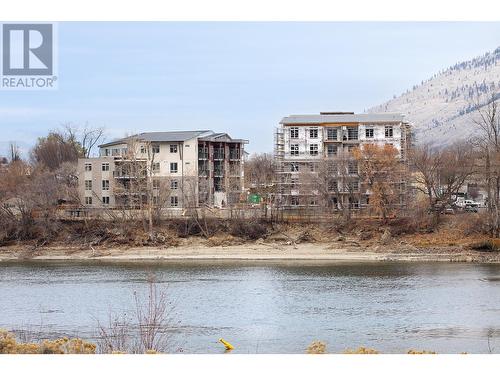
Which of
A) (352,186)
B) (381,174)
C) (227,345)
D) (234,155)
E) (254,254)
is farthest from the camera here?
(234,155)

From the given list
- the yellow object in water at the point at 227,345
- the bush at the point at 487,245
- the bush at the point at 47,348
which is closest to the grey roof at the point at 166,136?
the bush at the point at 487,245

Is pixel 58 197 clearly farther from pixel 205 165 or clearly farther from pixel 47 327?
pixel 47 327

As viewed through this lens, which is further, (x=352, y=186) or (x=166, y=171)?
(x=166, y=171)

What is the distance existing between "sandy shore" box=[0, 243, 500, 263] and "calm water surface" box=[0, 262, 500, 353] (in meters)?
2.06

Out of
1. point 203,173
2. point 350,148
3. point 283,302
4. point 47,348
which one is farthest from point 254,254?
point 47,348

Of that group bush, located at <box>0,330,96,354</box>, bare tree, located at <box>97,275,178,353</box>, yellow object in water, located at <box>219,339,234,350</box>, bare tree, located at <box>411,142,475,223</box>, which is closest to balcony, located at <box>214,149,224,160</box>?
bare tree, located at <box>411,142,475,223</box>

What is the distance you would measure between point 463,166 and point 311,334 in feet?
102

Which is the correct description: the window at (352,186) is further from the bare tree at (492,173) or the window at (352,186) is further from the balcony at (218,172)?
the balcony at (218,172)

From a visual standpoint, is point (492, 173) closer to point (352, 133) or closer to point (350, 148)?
point (350, 148)

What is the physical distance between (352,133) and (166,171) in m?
13.0

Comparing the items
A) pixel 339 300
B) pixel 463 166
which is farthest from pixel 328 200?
pixel 339 300

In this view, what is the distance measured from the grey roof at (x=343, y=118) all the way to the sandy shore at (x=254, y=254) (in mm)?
13464

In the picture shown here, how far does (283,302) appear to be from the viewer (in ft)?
94.1

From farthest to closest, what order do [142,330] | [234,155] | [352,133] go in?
1. [234,155]
2. [352,133]
3. [142,330]
